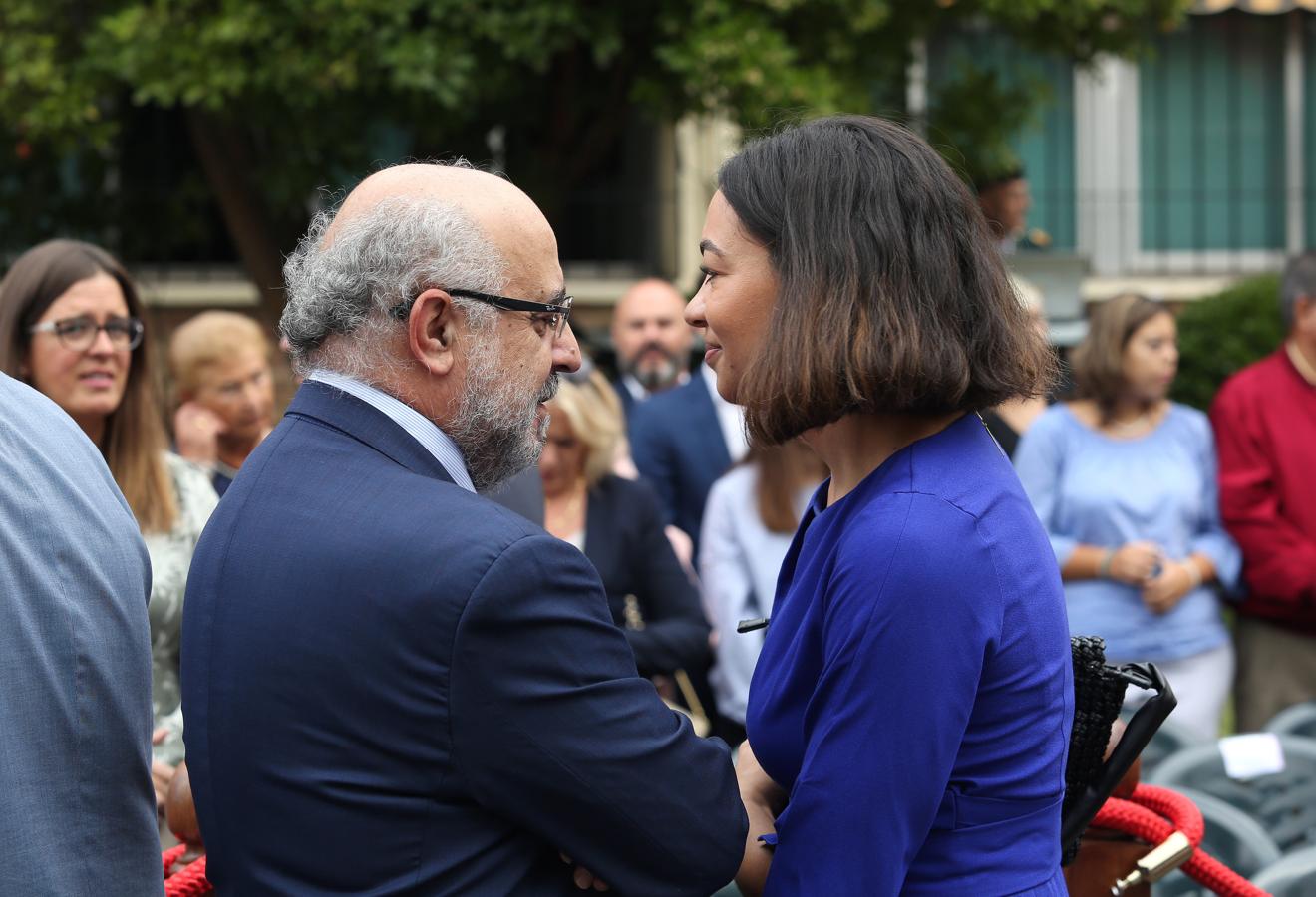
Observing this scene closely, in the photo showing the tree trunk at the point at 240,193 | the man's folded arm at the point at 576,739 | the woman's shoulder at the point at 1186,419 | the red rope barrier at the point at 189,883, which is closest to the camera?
the man's folded arm at the point at 576,739

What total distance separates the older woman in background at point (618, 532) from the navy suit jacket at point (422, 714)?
8.83ft

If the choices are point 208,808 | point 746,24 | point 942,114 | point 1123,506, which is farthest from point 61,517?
point 942,114

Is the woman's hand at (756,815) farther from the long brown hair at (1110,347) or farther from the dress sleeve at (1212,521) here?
the dress sleeve at (1212,521)

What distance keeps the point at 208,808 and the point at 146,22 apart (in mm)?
6632

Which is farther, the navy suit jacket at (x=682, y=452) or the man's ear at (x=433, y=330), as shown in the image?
the navy suit jacket at (x=682, y=452)

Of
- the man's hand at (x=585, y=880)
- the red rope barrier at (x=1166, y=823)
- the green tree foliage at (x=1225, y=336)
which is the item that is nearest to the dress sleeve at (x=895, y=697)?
the man's hand at (x=585, y=880)

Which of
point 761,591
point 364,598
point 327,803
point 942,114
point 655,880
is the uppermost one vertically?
point 942,114

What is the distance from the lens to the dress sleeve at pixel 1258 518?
5484mm

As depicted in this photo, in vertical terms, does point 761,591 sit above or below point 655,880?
below

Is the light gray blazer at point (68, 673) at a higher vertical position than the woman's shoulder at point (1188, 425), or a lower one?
higher

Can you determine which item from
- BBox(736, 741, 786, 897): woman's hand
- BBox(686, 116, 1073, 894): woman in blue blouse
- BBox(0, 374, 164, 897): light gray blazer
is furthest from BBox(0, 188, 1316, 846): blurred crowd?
BBox(686, 116, 1073, 894): woman in blue blouse

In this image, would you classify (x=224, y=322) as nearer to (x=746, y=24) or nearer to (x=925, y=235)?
(x=925, y=235)

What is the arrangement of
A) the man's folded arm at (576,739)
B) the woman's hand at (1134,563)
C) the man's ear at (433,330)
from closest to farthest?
1. the man's folded arm at (576,739)
2. the man's ear at (433,330)
3. the woman's hand at (1134,563)

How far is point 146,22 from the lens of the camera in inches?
300
